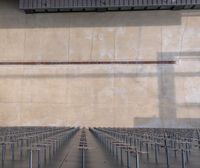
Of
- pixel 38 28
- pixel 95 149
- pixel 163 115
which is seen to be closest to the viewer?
pixel 95 149

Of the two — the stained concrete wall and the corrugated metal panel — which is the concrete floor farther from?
the corrugated metal panel

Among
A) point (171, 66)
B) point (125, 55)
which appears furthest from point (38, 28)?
point (171, 66)

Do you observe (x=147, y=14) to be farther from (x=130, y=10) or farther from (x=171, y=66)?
(x=171, y=66)

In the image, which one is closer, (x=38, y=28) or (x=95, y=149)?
(x=95, y=149)

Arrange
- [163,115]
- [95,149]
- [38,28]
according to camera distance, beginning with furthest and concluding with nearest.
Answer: [38,28]
[163,115]
[95,149]

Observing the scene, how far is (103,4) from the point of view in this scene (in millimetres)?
22094

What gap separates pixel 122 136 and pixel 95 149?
43.2 inches

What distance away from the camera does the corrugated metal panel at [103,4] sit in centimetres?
2188

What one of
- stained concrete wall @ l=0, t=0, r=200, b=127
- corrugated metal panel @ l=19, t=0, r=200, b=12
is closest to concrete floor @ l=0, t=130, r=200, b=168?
stained concrete wall @ l=0, t=0, r=200, b=127

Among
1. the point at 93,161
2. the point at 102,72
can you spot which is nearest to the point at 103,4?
the point at 102,72

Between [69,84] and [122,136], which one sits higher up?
[69,84]

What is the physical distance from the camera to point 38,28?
76.7ft

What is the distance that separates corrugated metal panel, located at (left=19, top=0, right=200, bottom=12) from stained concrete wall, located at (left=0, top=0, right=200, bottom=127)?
0.90m

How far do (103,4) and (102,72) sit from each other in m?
4.31
